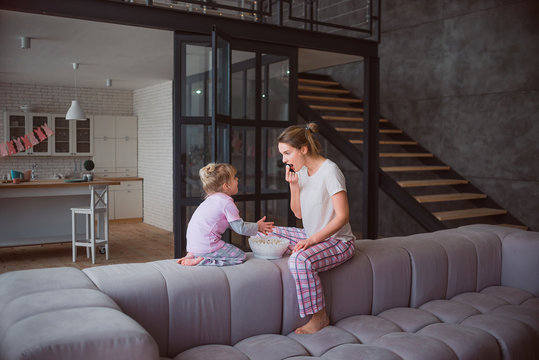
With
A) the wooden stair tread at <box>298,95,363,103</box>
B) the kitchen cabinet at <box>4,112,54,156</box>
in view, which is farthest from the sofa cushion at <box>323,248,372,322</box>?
the kitchen cabinet at <box>4,112,54,156</box>

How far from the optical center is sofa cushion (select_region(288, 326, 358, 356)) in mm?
2289

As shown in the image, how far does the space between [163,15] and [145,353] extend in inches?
138

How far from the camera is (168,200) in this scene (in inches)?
349

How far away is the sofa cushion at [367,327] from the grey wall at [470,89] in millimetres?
4137

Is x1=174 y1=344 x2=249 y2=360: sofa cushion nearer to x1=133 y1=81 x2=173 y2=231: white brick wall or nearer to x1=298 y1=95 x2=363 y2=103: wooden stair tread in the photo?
x1=298 y1=95 x2=363 y2=103: wooden stair tread

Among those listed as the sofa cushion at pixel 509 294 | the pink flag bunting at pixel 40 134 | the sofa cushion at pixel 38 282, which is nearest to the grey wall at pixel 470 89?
the sofa cushion at pixel 509 294

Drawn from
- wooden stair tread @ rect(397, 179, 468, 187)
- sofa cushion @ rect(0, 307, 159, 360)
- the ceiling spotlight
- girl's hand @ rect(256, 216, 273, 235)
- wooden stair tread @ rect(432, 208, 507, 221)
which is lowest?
wooden stair tread @ rect(432, 208, 507, 221)

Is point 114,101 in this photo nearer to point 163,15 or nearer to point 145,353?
point 163,15

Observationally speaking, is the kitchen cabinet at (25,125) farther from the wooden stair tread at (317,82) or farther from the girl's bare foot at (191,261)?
the girl's bare foot at (191,261)

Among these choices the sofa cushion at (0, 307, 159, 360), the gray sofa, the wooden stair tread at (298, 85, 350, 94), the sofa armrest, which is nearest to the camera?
the sofa cushion at (0, 307, 159, 360)

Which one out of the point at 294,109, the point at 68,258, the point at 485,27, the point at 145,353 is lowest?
the point at 68,258

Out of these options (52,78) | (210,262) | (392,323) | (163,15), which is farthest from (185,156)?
(52,78)

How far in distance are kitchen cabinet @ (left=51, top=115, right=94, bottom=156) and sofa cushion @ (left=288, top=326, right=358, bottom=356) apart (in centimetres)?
829

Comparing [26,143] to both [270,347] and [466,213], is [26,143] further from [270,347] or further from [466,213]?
[270,347]
